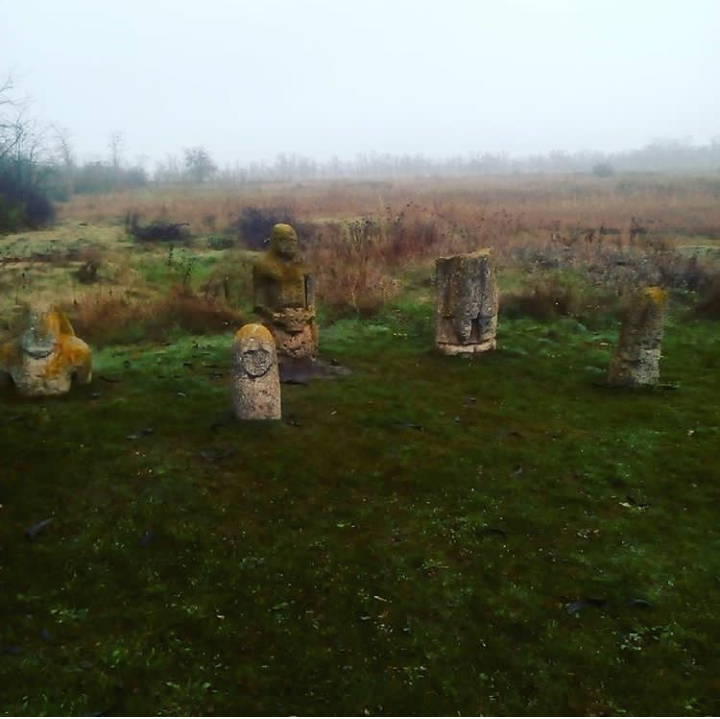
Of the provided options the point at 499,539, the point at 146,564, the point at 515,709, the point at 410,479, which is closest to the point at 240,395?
the point at 410,479

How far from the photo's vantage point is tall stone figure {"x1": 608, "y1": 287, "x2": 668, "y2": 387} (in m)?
12.1

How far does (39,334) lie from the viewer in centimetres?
1096

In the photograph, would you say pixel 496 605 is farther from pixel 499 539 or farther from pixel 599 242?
pixel 599 242

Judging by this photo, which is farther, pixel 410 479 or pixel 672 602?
pixel 410 479

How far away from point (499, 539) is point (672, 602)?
1798mm

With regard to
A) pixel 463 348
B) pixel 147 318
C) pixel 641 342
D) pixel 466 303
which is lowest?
pixel 463 348

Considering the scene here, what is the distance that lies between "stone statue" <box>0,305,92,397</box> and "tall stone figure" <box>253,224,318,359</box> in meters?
3.56

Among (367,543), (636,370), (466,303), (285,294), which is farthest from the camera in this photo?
(466,303)

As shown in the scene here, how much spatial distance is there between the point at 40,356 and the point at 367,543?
6595 millimetres

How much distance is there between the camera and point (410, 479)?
895cm

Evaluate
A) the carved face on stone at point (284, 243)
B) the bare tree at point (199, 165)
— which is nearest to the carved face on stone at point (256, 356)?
the carved face on stone at point (284, 243)

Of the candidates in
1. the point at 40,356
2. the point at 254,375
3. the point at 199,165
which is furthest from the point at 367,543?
the point at 199,165

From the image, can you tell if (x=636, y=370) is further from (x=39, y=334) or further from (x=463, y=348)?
(x=39, y=334)

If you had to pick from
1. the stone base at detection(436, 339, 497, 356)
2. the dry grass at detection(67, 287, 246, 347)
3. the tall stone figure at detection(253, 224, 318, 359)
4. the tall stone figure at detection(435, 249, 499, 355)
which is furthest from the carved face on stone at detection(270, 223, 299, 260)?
the dry grass at detection(67, 287, 246, 347)
